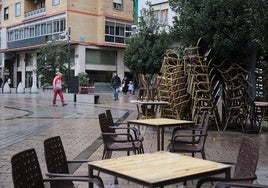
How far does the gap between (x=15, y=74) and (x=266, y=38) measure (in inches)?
1936

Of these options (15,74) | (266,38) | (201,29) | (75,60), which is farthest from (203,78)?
(15,74)

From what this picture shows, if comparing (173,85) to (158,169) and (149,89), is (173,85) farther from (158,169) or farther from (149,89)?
(158,169)

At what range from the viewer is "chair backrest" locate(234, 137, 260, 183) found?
3840 mm

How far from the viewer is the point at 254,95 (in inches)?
477

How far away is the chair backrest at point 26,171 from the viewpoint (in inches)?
123

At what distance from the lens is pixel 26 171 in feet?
Result: 10.8

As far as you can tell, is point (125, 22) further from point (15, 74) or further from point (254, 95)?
point (254, 95)

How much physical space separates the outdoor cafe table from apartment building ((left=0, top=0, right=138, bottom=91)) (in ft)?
123

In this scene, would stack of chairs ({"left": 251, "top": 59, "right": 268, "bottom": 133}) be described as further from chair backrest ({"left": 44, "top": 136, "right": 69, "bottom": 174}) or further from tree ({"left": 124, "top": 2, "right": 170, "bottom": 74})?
chair backrest ({"left": 44, "top": 136, "right": 69, "bottom": 174})

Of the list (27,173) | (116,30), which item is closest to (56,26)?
(116,30)

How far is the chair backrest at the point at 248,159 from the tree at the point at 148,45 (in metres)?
15.1

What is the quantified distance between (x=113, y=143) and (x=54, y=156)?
2557 mm

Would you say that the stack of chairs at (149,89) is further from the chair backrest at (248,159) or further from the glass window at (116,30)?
the glass window at (116,30)

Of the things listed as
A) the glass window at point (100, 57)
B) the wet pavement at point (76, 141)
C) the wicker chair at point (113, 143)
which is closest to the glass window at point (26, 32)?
the glass window at point (100, 57)
